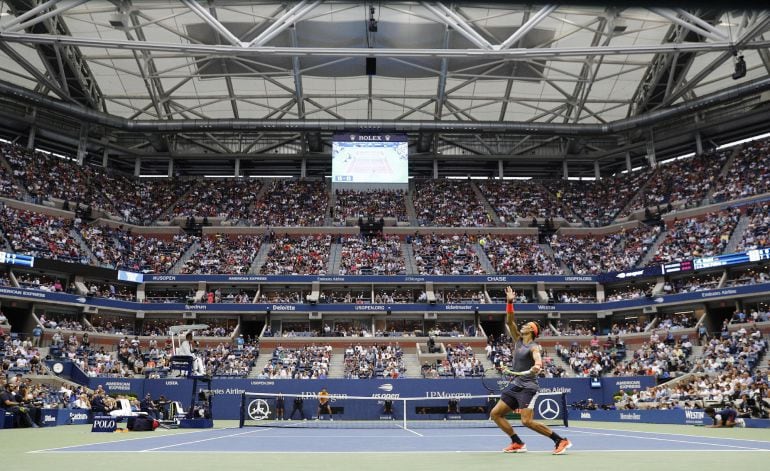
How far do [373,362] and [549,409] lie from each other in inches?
523

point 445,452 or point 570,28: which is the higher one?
point 570,28

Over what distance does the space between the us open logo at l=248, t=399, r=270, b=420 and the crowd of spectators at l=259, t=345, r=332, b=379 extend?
4.68m

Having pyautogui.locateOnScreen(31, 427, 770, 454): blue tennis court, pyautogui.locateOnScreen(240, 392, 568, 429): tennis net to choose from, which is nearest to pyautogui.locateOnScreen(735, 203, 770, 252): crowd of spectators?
pyautogui.locateOnScreen(240, 392, 568, 429): tennis net

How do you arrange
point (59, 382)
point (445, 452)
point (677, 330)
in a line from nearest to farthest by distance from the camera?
point (445, 452)
point (59, 382)
point (677, 330)

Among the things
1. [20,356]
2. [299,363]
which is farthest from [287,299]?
[20,356]

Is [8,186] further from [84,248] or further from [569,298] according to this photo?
[569,298]

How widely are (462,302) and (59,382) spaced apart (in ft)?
89.4

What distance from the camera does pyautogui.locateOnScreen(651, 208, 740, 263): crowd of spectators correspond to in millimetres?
45188

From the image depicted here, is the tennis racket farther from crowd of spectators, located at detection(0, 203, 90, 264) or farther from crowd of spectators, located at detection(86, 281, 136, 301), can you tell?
crowd of spectators, located at detection(0, 203, 90, 264)

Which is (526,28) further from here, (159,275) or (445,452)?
(159,275)

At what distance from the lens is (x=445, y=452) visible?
9.80 metres

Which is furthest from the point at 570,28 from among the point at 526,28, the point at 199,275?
the point at 199,275

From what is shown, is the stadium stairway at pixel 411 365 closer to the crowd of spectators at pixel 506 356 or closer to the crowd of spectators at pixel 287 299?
the crowd of spectators at pixel 506 356

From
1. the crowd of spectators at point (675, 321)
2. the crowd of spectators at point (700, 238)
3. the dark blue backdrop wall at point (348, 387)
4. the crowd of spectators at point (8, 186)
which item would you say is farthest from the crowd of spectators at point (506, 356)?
the crowd of spectators at point (8, 186)
